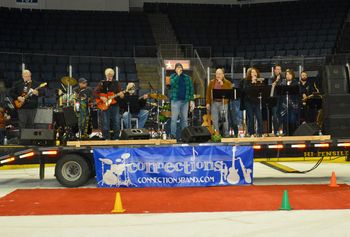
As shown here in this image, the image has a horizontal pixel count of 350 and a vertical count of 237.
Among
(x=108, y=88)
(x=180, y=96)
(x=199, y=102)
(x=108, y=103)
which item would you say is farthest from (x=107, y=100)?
(x=199, y=102)

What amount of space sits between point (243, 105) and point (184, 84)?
4.75 ft

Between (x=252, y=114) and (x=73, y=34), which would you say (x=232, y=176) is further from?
(x=73, y=34)

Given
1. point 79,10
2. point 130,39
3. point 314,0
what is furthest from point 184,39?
point 314,0

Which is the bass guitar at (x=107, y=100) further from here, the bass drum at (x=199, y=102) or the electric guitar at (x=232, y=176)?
the bass drum at (x=199, y=102)

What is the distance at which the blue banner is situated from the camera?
8297 millimetres

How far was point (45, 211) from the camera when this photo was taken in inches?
251

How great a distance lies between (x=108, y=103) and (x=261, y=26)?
1786 cm

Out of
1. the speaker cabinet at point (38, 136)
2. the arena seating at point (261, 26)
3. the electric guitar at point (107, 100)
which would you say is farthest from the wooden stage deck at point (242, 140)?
the arena seating at point (261, 26)

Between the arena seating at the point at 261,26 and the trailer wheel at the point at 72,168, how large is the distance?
633 inches

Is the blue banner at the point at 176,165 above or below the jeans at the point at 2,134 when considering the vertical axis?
below

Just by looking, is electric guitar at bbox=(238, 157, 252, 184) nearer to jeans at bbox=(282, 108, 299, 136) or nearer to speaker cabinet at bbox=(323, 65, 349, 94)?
speaker cabinet at bbox=(323, 65, 349, 94)

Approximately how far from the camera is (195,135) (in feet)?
27.9

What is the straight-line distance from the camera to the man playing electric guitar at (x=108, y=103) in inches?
389

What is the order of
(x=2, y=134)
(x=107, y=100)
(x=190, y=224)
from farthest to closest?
(x=2, y=134)
(x=107, y=100)
(x=190, y=224)
